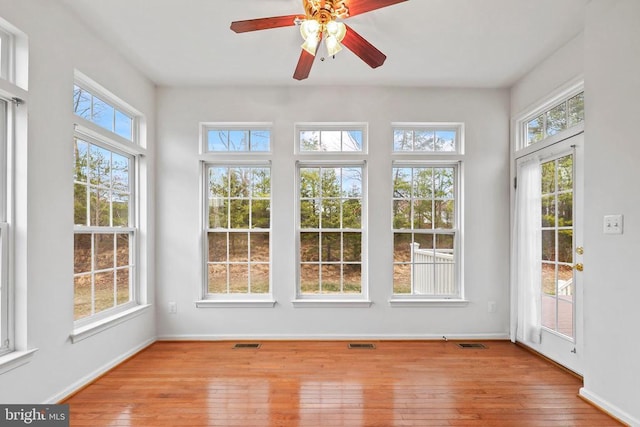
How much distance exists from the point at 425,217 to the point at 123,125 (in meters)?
3.37

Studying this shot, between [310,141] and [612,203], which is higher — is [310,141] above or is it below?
above

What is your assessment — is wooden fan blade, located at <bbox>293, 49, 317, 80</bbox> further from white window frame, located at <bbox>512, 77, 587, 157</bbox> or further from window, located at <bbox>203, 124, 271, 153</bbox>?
white window frame, located at <bbox>512, 77, 587, 157</bbox>

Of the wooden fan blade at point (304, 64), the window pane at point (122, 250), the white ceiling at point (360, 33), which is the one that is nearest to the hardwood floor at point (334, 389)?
the window pane at point (122, 250)

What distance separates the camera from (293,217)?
3973mm

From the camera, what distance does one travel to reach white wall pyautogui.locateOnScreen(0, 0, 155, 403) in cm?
→ 227

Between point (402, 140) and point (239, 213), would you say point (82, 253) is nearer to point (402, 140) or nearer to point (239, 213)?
point (239, 213)

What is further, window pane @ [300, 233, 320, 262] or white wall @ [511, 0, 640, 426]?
window pane @ [300, 233, 320, 262]

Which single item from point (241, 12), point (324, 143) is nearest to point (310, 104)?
point (324, 143)

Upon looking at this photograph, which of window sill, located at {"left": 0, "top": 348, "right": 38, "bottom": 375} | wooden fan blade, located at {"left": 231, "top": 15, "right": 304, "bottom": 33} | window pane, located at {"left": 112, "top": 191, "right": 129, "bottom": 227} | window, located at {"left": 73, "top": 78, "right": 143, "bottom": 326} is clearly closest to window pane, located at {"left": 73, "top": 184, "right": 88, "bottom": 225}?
window, located at {"left": 73, "top": 78, "right": 143, "bottom": 326}

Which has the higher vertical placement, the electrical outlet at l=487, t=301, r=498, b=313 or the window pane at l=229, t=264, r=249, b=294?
the window pane at l=229, t=264, r=249, b=294

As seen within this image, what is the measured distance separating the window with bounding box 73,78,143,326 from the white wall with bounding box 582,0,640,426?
3.91 metres

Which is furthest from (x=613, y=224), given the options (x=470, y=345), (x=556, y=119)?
(x=470, y=345)

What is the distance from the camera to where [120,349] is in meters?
3.30

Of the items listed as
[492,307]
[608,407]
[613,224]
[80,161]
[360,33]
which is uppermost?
[360,33]
